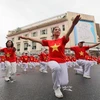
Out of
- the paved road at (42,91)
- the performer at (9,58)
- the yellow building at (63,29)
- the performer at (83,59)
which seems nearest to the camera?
the paved road at (42,91)

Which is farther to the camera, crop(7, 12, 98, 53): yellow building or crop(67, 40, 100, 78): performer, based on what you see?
crop(7, 12, 98, 53): yellow building

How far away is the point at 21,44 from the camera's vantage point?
40969 mm

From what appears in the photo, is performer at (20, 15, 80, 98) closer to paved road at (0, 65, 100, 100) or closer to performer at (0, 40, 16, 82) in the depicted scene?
paved road at (0, 65, 100, 100)

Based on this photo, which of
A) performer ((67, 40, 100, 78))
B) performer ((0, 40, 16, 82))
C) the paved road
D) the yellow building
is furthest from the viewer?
the yellow building

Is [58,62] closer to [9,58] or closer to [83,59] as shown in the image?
[9,58]

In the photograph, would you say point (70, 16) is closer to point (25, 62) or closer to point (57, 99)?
point (25, 62)

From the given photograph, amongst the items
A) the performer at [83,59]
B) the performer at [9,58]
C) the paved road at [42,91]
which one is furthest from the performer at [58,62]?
the performer at [83,59]

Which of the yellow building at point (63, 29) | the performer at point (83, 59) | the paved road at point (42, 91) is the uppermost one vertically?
the yellow building at point (63, 29)

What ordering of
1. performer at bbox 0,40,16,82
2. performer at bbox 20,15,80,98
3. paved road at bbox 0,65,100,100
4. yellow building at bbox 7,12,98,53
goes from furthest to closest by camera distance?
yellow building at bbox 7,12,98,53
performer at bbox 0,40,16,82
performer at bbox 20,15,80,98
paved road at bbox 0,65,100,100

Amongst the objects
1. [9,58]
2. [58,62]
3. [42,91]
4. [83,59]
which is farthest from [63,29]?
[58,62]

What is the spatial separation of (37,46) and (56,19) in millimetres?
8485

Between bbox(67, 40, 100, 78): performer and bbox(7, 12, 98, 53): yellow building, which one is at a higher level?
bbox(7, 12, 98, 53): yellow building

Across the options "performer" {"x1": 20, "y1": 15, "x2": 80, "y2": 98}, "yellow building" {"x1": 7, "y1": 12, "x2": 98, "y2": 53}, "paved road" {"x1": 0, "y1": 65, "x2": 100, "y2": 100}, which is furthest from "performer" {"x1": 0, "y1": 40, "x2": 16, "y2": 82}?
"yellow building" {"x1": 7, "y1": 12, "x2": 98, "y2": 53}

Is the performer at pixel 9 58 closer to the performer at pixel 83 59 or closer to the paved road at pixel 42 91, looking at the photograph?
the paved road at pixel 42 91
